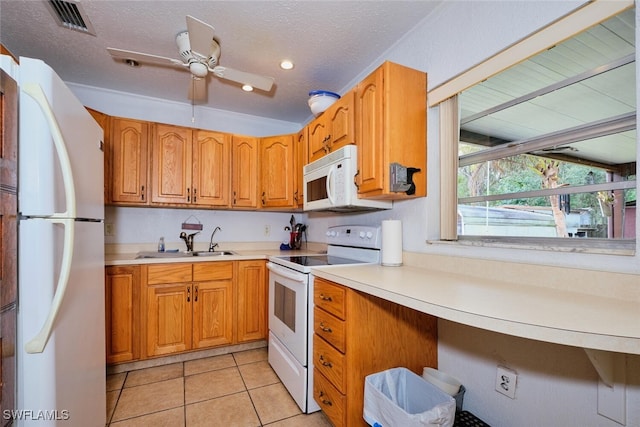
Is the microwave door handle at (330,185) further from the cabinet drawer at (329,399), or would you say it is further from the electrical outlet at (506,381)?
the electrical outlet at (506,381)

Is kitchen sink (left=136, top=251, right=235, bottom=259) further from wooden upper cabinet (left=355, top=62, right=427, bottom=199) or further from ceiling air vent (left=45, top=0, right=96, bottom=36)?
wooden upper cabinet (left=355, top=62, right=427, bottom=199)

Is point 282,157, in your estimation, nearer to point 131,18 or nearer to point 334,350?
point 131,18

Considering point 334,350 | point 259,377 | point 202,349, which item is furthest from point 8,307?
point 202,349

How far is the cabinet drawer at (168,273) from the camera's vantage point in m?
2.27

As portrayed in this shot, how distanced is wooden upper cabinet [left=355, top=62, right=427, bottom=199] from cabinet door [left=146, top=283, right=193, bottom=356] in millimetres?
1783

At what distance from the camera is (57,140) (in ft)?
3.14

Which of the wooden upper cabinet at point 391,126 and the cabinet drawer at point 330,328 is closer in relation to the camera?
the cabinet drawer at point 330,328

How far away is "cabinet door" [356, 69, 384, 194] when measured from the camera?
1645mm

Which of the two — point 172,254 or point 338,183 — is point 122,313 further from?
point 338,183

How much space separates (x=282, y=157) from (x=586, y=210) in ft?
7.75

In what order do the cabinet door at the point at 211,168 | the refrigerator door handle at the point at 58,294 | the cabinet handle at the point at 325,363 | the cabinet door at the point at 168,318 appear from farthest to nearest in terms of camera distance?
the cabinet door at the point at 211,168 < the cabinet door at the point at 168,318 < the cabinet handle at the point at 325,363 < the refrigerator door handle at the point at 58,294

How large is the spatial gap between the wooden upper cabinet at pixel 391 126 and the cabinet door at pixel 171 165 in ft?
5.80

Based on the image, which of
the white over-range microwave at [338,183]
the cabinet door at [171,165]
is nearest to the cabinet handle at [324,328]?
the white over-range microwave at [338,183]

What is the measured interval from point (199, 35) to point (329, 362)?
6.31 feet
